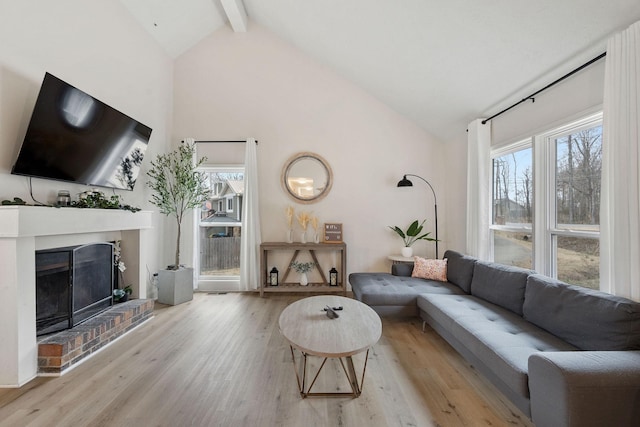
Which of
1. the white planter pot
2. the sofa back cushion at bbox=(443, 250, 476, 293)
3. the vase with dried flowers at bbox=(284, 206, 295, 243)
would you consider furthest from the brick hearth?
the sofa back cushion at bbox=(443, 250, 476, 293)

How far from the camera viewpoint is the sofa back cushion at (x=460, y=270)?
295cm

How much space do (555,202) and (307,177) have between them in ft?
9.87

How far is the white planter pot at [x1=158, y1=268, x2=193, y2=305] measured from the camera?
3566 mm

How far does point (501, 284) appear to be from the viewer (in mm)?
2414

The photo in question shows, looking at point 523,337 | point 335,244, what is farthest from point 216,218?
point 523,337

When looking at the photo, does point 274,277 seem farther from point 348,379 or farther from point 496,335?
point 496,335

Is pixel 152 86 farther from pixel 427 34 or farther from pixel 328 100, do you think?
pixel 427 34

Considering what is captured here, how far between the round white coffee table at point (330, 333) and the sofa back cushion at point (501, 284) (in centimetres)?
124

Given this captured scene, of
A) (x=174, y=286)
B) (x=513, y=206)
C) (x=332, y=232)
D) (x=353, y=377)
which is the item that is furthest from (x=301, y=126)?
(x=353, y=377)

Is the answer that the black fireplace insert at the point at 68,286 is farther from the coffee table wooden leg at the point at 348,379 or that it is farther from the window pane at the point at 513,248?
the window pane at the point at 513,248

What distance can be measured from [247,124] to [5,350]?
3.52 meters

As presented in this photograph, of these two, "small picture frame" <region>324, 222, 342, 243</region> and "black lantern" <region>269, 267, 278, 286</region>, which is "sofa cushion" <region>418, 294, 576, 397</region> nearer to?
"small picture frame" <region>324, 222, 342, 243</region>

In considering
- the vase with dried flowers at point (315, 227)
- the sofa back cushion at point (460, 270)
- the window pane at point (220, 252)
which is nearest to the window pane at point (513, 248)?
the sofa back cushion at point (460, 270)

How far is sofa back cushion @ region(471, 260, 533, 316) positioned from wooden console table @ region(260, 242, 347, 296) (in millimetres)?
1691
